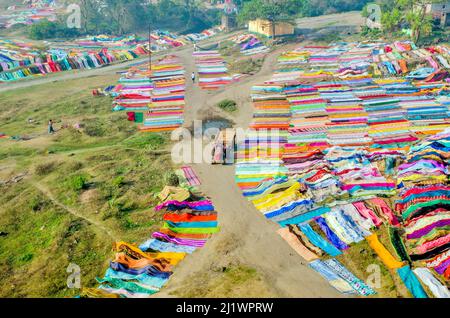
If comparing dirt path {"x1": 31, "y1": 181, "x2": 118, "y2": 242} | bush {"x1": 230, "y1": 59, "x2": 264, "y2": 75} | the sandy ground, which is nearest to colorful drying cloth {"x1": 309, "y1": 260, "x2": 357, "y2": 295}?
dirt path {"x1": 31, "y1": 181, "x2": 118, "y2": 242}

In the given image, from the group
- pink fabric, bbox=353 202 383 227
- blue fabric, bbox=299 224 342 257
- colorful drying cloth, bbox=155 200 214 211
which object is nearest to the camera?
blue fabric, bbox=299 224 342 257

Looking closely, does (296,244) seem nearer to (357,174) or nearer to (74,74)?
(357,174)

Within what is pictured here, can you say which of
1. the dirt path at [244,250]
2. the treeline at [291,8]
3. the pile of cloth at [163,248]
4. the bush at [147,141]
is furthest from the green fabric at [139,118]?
the treeline at [291,8]

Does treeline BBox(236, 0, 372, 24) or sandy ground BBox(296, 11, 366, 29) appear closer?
treeline BBox(236, 0, 372, 24)

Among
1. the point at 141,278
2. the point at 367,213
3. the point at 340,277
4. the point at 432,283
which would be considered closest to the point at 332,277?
the point at 340,277

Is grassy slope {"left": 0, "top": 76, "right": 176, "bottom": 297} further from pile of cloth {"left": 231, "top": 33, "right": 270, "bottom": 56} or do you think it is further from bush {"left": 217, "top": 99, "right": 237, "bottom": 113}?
pile of cloth {"left": 231, "top": 33, "right": 270, "bottom": 56}

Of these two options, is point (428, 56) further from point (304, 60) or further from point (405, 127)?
point (405, 127)
